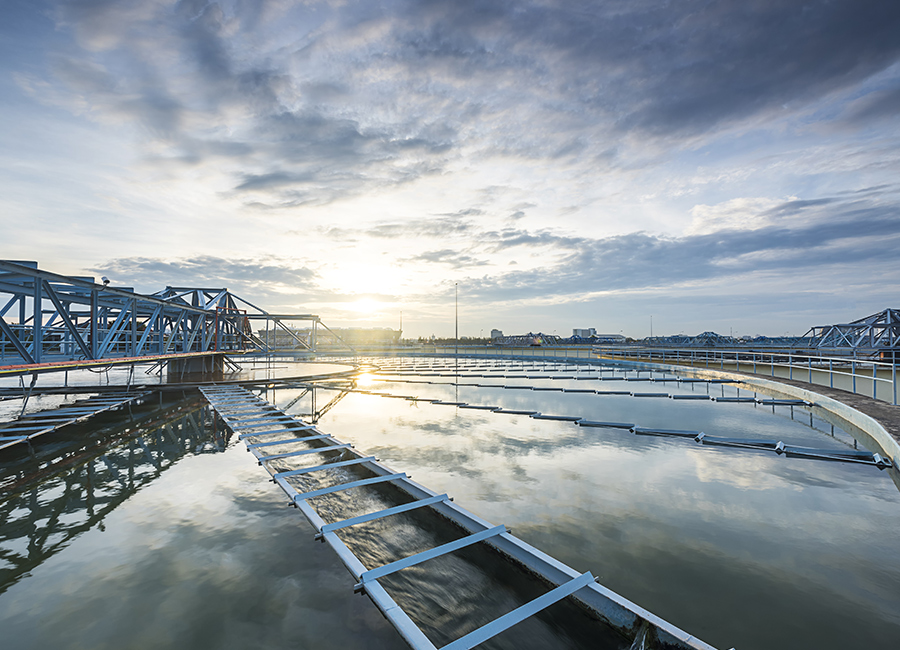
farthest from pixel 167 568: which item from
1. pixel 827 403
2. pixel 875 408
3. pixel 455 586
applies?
pixel 827 403

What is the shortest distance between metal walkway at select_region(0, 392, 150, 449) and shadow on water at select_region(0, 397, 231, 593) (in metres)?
0.44

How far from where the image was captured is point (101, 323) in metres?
23.1

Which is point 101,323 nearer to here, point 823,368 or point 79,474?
point 79,474

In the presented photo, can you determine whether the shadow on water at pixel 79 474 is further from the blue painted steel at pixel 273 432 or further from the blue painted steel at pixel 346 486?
the blue painted steel at pixel 346 486

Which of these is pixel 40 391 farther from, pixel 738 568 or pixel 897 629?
pixel 897 629

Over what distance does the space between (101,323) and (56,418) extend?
11254 millimetres

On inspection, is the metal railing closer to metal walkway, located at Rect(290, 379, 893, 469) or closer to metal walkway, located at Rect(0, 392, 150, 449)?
metal walkway, located at Rect(290, 379, 893, 469)

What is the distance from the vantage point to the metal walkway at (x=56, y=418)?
12.1 meters

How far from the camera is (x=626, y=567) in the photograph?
5129 mm

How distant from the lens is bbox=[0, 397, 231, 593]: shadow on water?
6289 mm

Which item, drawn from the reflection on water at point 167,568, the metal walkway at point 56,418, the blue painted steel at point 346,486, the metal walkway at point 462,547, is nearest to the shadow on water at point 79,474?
the reflection on water at point 167,568

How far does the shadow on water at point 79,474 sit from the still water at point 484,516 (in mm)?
52

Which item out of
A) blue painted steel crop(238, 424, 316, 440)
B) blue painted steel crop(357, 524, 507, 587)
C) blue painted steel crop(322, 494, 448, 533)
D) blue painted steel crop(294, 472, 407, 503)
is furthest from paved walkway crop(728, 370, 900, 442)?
blue painted steel crop(238, 424, 316, 440)

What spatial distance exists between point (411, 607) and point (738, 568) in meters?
4.04
